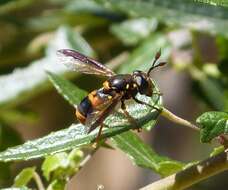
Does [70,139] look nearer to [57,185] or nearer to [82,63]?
[57,185]

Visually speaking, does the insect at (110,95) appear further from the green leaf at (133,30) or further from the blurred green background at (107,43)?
the green leaf at (133,30)

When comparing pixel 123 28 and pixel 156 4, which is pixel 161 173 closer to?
pixel 156 4

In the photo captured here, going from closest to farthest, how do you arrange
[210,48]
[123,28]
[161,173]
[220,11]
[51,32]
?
[161,173]
[220,11]
[123,28]
[51,32]
[210,48]

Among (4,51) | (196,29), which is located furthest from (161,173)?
(4,51)

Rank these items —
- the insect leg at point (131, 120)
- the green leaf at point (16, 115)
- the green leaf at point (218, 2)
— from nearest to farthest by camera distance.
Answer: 1. the green leaf at point (218, 2)
2. the insect leg at point (131, 120)
3. the green leaf at point (16, 115)

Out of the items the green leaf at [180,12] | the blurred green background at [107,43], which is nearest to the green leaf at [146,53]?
the blurred green background at [107,43]

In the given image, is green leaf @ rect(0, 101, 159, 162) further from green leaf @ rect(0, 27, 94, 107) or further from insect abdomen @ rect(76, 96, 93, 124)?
green leaf @ rect(0, 27, 94, 107)

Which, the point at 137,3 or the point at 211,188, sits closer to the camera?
the point at 137,3
